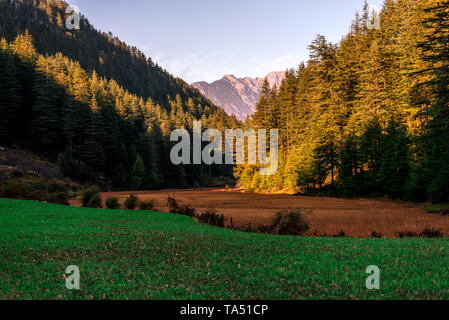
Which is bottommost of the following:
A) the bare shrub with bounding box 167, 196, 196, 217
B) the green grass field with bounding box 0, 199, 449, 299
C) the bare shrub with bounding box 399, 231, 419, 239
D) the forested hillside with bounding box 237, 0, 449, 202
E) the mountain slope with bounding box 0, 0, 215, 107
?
the bare shrub with bounding box 167, 196, 196, 217

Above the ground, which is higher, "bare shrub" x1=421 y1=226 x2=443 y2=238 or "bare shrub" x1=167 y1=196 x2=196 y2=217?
"bare shrub" x1=421 y1=226 x2=443 y2=238

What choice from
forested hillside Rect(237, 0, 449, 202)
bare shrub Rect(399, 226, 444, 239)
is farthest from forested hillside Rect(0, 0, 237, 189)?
bare shrub Rect(399, 226, 444, 239)

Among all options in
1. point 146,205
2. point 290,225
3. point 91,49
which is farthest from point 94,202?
point 91,49

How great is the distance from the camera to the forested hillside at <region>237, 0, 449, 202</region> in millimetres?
23208

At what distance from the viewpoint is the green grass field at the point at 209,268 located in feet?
16.7

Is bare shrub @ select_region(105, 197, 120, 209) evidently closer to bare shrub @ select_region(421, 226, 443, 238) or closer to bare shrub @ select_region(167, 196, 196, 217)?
bare shrub @ select_region(167, 196, 196, 217)

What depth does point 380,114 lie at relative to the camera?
35375 millimetres

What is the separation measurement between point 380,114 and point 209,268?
3666 cm

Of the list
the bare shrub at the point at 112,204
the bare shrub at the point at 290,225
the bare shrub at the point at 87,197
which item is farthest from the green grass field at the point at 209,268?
the bare shrub at the point at 87,197

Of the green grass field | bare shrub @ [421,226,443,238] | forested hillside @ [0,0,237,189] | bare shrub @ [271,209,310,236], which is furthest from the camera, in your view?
forested hillside @ [0,0,237,189]

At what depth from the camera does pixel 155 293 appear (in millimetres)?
4977

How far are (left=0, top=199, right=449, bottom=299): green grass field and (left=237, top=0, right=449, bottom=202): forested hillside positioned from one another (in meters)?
17.0

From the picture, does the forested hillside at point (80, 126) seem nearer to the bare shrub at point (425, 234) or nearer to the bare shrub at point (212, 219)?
the bare shrub at point (212, 219)

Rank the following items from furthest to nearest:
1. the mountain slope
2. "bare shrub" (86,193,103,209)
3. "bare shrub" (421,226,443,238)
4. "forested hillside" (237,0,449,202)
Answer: the mountain slope
"bare shrub" (86,193,103,209)
"forested hillside" (237,0,449,202)
"bare shrub" (421,226,443,238)
